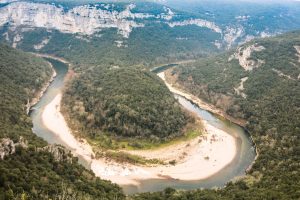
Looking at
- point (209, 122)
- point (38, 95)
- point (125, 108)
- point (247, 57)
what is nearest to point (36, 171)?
point (125, 108)

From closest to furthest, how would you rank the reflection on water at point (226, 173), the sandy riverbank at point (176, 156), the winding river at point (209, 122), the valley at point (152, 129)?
the valley at point (152, 129), the reflection on water at point (226, 173), the winding river at point (209, 122), the sandy riverbank at point (176, 156)

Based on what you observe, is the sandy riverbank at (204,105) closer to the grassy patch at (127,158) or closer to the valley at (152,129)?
the valley at (152,129)

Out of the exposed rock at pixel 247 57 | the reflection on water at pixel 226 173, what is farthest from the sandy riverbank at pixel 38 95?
the exposed rock at pixel 247 57

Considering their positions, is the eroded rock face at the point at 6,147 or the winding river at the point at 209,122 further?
the winding river at the point at 209,122

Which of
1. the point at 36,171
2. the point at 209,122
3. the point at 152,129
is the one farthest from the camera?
the point at 209,122

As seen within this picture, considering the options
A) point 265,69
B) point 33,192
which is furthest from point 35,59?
point 33,192

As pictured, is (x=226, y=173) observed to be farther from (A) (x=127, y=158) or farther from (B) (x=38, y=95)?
(B) (x=38, y=95)

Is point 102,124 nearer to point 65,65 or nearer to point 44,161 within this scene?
point 44,161
